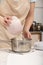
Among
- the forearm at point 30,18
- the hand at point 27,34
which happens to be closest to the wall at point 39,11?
the forearm at point 30,18

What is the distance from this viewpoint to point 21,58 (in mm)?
919

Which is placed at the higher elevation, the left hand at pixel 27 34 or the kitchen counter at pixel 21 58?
the left hand at pixel 27 34

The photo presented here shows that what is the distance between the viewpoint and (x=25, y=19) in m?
1.27

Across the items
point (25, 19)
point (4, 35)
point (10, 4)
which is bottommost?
point (4, 35)

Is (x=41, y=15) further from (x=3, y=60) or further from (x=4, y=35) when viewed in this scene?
(x=3, y=60)

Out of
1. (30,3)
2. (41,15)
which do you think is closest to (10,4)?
(30,3)

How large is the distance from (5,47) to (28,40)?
0.23m

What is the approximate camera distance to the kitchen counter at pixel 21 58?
884mm

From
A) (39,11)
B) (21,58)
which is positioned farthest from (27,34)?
(39,11)

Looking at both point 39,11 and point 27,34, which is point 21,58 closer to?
point 27,34

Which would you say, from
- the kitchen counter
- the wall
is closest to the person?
the kitchen counter

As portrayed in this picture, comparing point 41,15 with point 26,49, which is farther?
point 41,15

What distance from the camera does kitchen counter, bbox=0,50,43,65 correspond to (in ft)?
2.90

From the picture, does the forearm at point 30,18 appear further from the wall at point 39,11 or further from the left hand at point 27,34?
the wall at point 39,11
